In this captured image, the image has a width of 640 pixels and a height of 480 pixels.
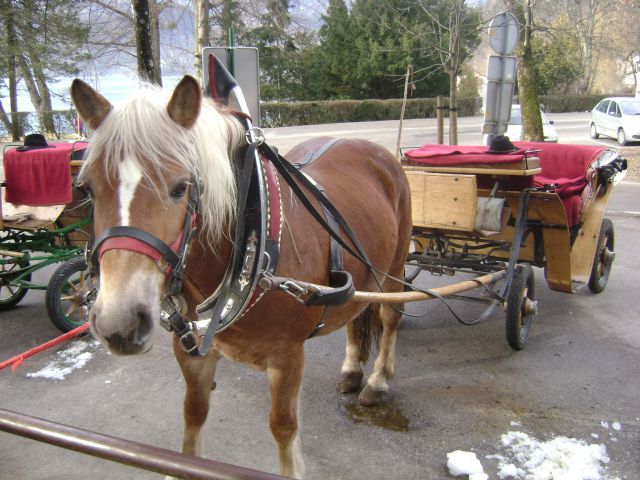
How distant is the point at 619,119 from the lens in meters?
17.7

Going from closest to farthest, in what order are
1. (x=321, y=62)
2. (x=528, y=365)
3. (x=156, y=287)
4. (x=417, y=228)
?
(x=156, y=287) → (x=528, y=365) → (x=417, y=228) → (x=321, y=62)

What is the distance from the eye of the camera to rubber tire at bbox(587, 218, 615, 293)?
16.5 feet

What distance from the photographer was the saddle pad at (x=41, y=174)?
14.8 feet

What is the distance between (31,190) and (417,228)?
10.7ft

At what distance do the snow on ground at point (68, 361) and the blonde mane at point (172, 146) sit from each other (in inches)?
105

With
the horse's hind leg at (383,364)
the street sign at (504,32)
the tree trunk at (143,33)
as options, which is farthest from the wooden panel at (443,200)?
the street sign at (504,32)

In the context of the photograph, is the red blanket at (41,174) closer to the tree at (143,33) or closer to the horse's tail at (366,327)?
the tree at (143,33)

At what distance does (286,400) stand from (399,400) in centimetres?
138

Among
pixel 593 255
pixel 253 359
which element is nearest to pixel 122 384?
pixel 253 359

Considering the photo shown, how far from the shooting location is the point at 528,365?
12.8 ft

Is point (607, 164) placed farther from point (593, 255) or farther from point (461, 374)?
point (461, 374)

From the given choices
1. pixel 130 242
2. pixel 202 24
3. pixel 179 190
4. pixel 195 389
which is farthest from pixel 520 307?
pixel 202 24

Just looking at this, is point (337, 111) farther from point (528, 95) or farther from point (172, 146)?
point (172, 146)

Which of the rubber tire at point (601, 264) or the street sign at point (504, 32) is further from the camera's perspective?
the street sign at point (504, 32)
